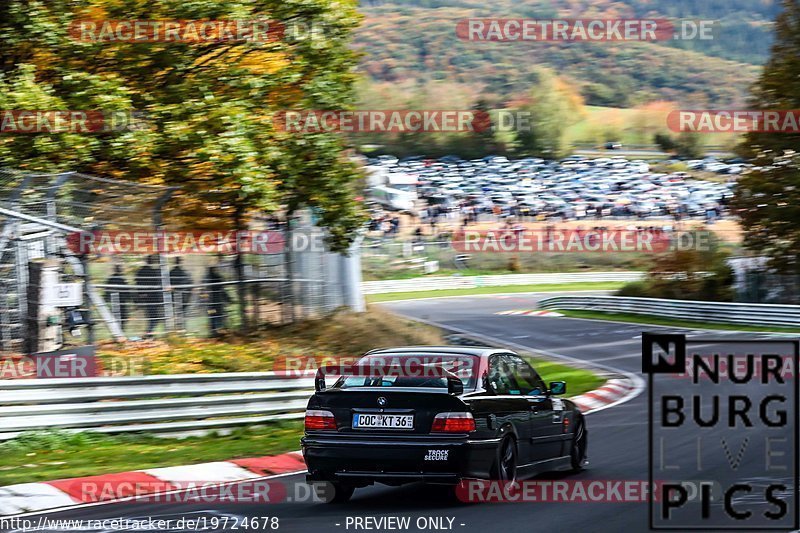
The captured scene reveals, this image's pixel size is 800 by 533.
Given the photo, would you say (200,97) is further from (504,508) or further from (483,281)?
(483,281)

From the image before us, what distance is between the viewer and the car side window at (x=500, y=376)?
8930 mm

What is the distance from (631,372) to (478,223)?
51434 mm

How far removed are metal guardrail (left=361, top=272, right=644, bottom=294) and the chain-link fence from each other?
1297 inches

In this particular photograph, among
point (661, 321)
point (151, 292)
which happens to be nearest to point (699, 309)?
point (661, 321)

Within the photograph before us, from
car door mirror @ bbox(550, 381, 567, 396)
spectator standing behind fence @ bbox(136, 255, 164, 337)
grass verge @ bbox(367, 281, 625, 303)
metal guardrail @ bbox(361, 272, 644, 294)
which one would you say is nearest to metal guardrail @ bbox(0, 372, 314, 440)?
spectator standing behind fence @ bbox(136, 255, 164, 337)

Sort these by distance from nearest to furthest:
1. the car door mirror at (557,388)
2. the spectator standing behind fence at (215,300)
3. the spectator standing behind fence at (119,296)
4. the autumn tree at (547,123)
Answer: the car door mirror at (557,388) < the spectator standing behind fence at (119,296) < the spectator standing behind fence at (215,300) < the autumn tree at (547,123)

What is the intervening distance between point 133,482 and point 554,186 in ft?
268

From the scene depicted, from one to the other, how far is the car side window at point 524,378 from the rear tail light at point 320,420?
5.63 feet

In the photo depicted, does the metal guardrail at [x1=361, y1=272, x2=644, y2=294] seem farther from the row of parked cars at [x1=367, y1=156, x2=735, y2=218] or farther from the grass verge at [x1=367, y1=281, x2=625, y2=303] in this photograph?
the row of parked cars at [x1=367, y1=156, x2=735, y2=218]

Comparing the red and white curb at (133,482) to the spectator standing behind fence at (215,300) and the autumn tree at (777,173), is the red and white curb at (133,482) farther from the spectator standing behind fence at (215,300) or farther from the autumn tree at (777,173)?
the autumn tree at (777,173)

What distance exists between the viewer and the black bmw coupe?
27.0ft

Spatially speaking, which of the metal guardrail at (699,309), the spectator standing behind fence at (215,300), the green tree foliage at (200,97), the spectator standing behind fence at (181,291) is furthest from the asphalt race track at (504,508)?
the metal guardrail at (699,309)

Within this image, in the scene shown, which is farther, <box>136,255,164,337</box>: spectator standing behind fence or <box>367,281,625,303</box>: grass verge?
<box>367,281,625,303</box>: grass verge

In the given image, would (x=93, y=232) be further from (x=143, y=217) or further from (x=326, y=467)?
(x=326, y=467)
